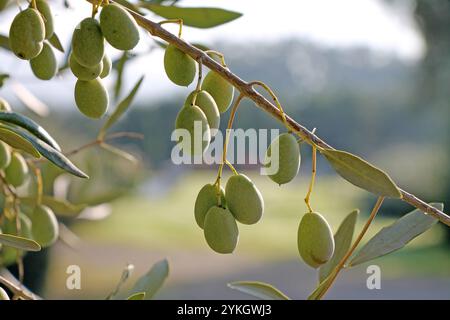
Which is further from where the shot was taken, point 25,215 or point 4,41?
point 25,215

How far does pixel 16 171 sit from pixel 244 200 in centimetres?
29

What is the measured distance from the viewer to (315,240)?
50 cm

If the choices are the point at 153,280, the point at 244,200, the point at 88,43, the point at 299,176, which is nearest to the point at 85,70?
the point at 88,43

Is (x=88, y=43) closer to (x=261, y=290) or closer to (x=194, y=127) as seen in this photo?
(x=194, y=127)

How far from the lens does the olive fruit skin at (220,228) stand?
47 centimetres

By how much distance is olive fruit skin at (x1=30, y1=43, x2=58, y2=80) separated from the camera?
1.76 ft

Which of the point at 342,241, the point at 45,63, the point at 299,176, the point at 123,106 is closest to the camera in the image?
the point at 45,63

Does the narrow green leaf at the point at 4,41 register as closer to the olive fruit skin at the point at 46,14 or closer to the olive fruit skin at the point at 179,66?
the olive fruit skin at the point at 46,14

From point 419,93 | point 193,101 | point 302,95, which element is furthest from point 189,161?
point 302,95

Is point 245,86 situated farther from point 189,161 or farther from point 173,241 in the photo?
point 173,241

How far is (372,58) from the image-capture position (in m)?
16.6

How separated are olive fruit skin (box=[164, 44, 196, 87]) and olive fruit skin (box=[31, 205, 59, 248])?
0.99 ft
